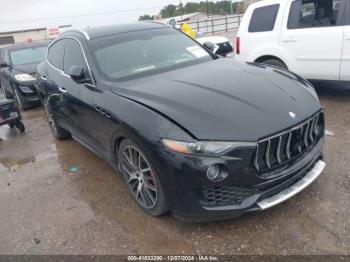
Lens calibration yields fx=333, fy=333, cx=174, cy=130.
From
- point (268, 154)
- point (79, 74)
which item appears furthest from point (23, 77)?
point (268, 154)

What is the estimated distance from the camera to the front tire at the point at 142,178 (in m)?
2.87

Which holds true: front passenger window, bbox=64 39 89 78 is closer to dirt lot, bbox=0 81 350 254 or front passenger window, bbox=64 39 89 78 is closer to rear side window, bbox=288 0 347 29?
dirt lot, bbox=0 81 350 254

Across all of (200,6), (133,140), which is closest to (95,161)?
(133,140)

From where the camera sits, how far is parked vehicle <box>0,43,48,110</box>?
822 centimetres

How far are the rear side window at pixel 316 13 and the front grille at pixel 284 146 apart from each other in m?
3.06

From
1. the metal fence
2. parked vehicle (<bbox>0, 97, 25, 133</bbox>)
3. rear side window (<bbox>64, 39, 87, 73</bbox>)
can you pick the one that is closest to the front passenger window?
rear side window (<bbox>64, 39, 87, 73</bbox>)

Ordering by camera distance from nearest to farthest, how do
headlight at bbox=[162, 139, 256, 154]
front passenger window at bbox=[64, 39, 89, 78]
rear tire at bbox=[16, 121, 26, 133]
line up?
headlight at bbox=[162, 139, 256, 154] → front passenger window at bbox=[64, 39, 89, 78] → rear tire at bbox=[16, 121, 26, 133]

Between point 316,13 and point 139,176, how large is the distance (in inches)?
169

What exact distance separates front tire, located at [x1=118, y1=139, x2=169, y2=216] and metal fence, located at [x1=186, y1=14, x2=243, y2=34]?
71.5 ft

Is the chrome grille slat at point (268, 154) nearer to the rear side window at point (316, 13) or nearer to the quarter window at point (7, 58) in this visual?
the rear side window at point (316, 13)

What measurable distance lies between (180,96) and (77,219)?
1.62 m

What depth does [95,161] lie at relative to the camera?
4.66m

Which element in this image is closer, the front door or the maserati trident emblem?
the maserati trident emblem

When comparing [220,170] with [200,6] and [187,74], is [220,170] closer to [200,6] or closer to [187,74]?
[187,74]
